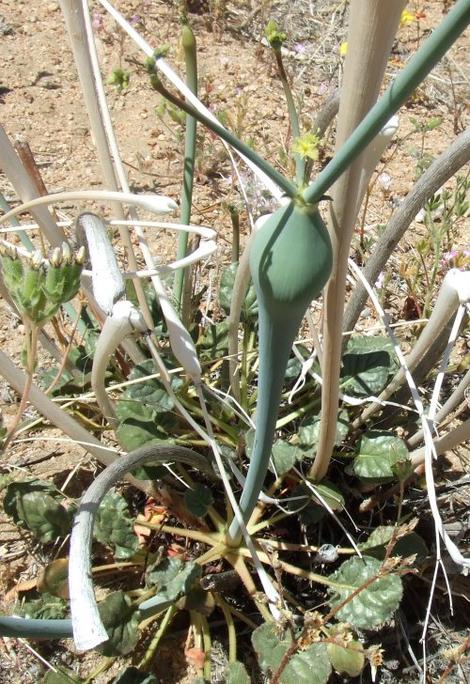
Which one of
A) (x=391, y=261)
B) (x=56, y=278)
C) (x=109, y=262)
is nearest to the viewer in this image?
(x=56, y=278)

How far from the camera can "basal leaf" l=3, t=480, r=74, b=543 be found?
92 centimetres

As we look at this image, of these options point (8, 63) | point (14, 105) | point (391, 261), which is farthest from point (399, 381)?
point (8, 63)

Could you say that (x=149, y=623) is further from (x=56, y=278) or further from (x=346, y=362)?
(x=56, y=278)

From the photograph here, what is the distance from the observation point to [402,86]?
35 centimetres

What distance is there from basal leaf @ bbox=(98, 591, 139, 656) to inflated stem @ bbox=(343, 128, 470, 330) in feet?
1.53

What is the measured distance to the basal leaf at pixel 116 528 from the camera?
0.91m

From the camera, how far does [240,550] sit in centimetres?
97

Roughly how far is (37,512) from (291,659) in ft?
1.24

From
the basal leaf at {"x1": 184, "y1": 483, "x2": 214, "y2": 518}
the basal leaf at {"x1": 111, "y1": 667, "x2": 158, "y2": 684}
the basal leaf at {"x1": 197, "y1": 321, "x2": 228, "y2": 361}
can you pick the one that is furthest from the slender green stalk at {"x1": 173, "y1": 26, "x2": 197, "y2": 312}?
the basal leaf at {"x1": 111, "y1": 667, "x2": 158, "y2": 684}

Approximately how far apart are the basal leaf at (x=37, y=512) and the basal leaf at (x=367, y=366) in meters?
0.43

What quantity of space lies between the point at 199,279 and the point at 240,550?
64 centimetres

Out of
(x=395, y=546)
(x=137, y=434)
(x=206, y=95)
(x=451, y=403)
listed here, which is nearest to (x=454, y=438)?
(x=451, y=403)

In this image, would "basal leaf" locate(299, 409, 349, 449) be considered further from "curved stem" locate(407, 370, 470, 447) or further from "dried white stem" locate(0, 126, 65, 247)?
"dried white stem" locate(0, 126, 65, 247)

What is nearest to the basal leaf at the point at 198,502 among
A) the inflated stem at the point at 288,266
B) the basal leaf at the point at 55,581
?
the basal leaf at the point at 55,581
